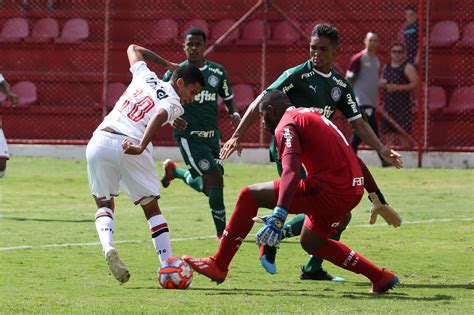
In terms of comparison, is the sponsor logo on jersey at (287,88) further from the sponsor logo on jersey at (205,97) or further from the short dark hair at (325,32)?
the sponsor logo on jersey at (205,97)

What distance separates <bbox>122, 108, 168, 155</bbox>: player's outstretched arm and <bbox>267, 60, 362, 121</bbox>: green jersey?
1.33m

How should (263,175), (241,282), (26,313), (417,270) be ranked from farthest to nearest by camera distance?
(263,175)
(417,270)
(241,282)
(26,313)

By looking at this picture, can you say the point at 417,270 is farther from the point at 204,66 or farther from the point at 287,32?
the point at 287,32

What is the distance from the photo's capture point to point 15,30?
86.2 ft

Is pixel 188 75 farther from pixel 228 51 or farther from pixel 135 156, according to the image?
pixel 228 51

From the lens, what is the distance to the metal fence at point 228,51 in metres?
23.3

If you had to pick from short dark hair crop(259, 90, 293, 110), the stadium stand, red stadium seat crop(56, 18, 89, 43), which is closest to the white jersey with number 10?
short dark hair crop(259, 90, 293, 110)

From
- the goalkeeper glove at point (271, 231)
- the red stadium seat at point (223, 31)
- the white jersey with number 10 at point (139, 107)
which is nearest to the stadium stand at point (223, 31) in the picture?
the red stadium seat at point (223, 31)

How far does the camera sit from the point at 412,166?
22578 millimetres

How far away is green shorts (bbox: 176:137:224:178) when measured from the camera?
1390 cm

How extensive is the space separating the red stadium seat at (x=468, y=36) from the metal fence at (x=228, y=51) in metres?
0.02

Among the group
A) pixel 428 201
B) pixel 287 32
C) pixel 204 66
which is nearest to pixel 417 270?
pixel 204 66

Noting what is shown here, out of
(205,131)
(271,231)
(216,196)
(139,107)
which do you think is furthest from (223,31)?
(271,231)

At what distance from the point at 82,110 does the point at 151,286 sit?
15881 millimetres
